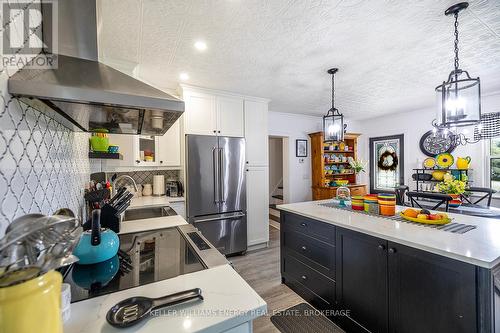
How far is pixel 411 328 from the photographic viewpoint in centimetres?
137

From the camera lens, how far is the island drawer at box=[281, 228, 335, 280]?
1922mm

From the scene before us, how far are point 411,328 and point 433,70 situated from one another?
9.54 feet

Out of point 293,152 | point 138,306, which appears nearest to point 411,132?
point 293,152

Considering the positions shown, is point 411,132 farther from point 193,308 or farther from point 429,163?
point 193,308

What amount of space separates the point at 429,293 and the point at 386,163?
15.7 ft

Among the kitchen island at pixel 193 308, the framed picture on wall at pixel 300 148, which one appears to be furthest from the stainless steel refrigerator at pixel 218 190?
the kitchen island at pixel 193 308

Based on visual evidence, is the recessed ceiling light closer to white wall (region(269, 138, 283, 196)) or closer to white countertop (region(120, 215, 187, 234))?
white countertop (region(120, 215, 187, 234))

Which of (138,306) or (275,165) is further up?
(275,165)

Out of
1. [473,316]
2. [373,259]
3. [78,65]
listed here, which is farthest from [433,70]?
[78,65]

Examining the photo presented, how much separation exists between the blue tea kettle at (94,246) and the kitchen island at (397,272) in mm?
1656

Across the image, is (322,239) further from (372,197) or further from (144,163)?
(144,163)

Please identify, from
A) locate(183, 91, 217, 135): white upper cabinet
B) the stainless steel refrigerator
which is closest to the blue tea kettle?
the stainless steel refrigerator

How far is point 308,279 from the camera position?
84.7 inches

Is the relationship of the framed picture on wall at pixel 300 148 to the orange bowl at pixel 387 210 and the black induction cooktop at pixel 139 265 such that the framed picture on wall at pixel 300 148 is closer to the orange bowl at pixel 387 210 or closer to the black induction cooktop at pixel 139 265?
the orange bowl at pixel 387 210
